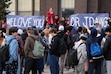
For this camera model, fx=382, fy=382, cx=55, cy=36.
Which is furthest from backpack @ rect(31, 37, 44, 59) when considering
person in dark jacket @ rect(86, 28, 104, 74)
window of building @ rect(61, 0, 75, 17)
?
window of building @ rect(61, 0, 75, 17)

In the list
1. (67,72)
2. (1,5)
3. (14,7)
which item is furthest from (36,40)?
(14,7)

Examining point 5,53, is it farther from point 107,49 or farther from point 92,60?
point 107,49

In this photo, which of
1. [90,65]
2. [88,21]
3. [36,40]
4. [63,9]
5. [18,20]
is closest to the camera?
[90,65]

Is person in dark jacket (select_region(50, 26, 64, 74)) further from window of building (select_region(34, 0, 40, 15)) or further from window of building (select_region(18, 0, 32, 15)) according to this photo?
window of building (select_region(18, 0, 32, 15))

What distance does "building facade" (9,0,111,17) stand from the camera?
23.1 meters

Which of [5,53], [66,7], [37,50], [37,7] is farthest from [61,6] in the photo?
[5,53]

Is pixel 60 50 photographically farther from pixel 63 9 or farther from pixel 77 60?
pixel 63 9

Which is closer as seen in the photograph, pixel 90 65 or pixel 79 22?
pixel 90 65

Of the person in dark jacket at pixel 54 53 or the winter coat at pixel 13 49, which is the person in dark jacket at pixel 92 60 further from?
the winter coat at pixel 13 49

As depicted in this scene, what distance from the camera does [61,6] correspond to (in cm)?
2464

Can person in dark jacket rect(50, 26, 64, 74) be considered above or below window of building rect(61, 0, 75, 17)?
below

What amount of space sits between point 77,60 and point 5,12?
1298 centimetres

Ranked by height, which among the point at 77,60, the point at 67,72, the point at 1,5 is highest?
the point at 1,5

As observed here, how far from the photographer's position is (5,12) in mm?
23141
